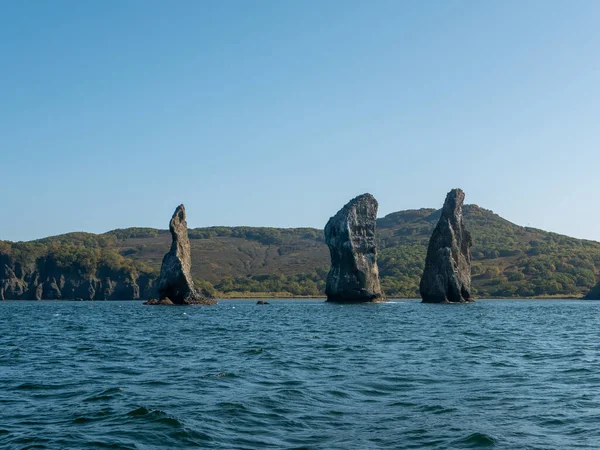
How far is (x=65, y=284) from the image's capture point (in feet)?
602

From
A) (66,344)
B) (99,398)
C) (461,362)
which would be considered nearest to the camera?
(99,398)

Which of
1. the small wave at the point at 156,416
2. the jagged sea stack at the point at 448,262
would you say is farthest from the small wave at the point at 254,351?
the jagged sea stack at the point at 448,262

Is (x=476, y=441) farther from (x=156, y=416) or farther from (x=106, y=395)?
(x=106, y=395)

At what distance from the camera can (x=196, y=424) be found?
16.5 meters

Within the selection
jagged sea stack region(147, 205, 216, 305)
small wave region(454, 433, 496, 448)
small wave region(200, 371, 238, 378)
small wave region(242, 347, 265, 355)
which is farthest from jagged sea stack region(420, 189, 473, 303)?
small wave region(454, 433, 496, 448)

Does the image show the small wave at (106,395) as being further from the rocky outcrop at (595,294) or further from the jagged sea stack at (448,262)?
the rocky outcrop at (595,294)

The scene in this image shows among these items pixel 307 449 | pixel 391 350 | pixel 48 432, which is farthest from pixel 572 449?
pixel 391 350

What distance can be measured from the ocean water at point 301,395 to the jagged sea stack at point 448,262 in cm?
7323

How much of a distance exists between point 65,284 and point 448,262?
11774 cm

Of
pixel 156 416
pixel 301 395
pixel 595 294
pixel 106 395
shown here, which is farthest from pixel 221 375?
pixel 595 294

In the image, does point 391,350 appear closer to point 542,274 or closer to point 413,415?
point 413,415

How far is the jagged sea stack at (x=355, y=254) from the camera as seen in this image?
365 feet

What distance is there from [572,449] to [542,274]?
7215 inches

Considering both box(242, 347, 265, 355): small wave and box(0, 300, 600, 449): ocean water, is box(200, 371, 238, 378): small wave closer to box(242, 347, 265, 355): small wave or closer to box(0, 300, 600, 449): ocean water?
box(0, 300, 600, 449): ocean water
